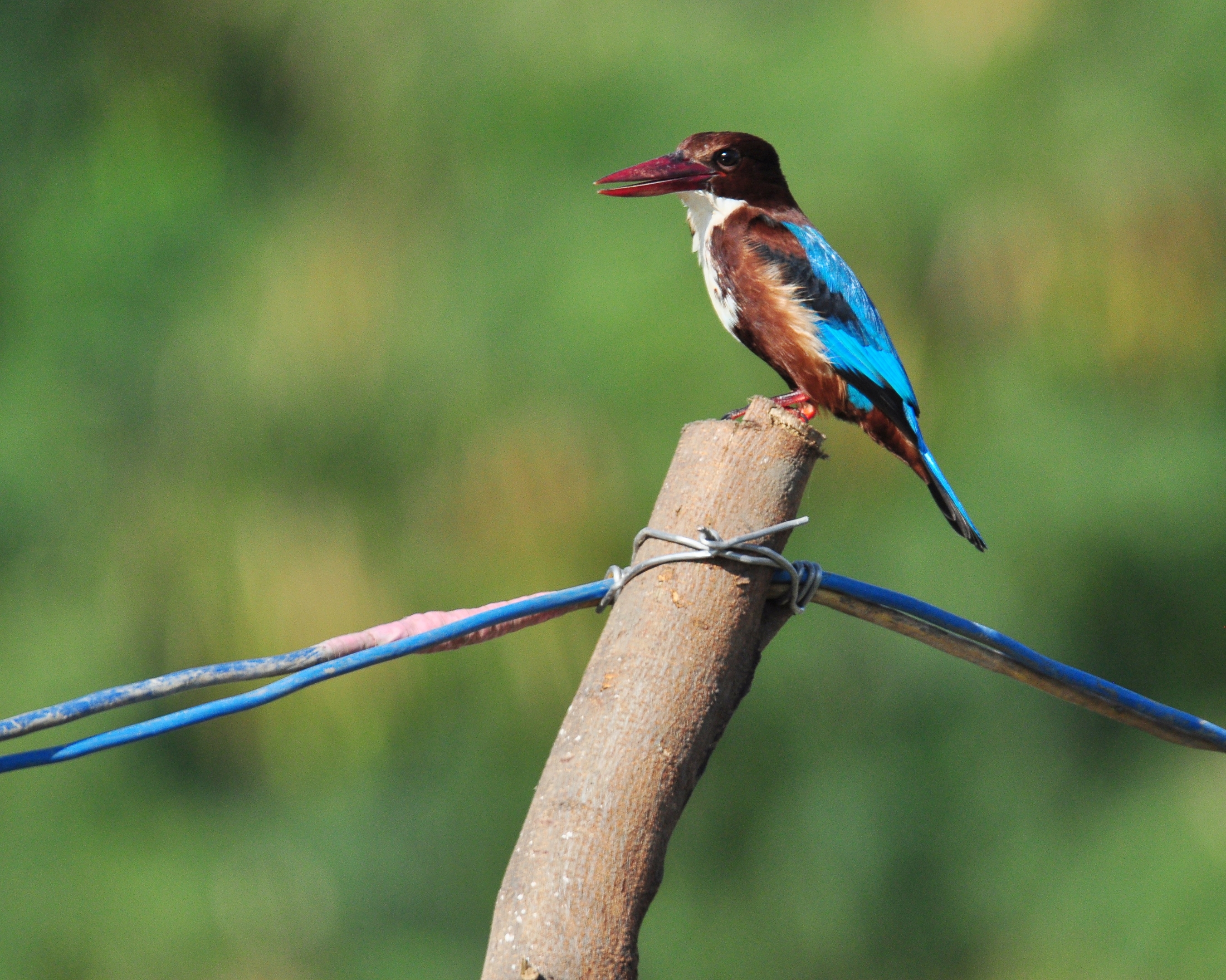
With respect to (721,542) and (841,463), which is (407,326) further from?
(721,542)

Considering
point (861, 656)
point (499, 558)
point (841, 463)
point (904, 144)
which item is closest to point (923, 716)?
point (861, 656)

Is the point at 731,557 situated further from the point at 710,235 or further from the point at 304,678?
the point at 710,235

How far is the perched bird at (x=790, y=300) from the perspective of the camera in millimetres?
2182

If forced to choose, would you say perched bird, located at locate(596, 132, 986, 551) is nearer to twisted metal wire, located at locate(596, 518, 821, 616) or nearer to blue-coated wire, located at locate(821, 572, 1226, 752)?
blue-coated wire, located at locate(821, 572, 1226, 752)

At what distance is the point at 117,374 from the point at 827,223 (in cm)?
279

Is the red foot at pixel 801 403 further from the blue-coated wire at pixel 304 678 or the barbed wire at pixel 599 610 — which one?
the blue-coated wire at pixel 304 678

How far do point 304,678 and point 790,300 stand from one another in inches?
48.2

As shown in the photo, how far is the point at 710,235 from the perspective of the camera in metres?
2.33

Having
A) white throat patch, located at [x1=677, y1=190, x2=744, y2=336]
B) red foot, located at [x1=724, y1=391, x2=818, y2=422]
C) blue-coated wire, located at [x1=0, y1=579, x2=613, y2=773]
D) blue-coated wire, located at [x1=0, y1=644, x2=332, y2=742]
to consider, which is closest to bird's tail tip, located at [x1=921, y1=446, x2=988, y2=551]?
red foot, located at [x1=724, y1=391, x2=818, y2=422]

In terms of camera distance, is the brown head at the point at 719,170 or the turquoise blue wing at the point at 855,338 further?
the brown head at the point at 719,170

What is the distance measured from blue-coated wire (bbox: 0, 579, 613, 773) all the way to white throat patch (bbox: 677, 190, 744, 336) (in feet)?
3.38

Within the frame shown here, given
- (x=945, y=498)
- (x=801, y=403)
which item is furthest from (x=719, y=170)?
(x=945, y=498)

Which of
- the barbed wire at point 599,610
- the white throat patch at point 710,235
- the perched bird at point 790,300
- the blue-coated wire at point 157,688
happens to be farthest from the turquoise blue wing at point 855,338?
the blue-coated wire at point 157,688

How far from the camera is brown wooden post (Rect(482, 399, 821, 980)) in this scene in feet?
3.66
